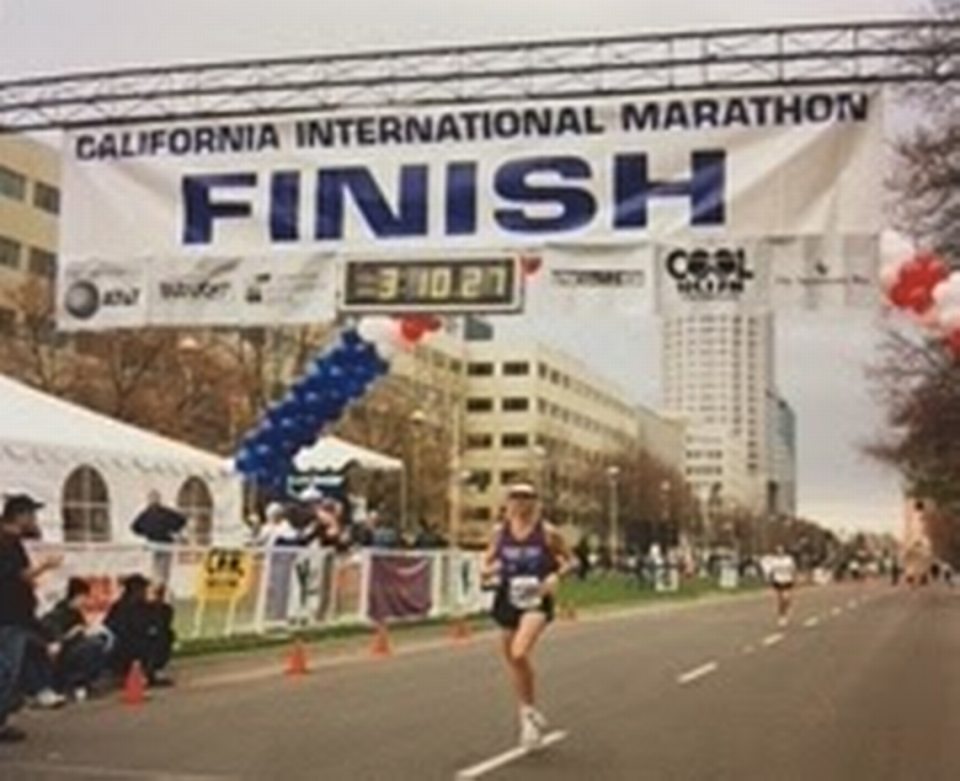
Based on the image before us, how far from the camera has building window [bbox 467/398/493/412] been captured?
117 meters

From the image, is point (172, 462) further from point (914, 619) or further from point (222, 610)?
point (914, 619)

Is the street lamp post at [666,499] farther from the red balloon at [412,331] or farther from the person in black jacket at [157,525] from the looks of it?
the red balloon at [412,331]

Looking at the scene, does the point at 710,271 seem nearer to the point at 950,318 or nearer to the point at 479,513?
Answer: the point at 950,318

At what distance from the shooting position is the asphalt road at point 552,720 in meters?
13.5

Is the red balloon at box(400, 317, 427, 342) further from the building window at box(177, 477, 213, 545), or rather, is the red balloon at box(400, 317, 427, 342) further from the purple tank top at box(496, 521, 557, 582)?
the building window at box(177, 477, 213, 545)

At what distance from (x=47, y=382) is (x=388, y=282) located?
5360 centimetres

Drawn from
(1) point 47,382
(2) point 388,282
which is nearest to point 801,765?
(2) point 388,282

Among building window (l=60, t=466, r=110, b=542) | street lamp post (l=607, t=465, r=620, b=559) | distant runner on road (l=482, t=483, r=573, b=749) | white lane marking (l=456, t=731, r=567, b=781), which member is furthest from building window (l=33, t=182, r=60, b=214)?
white lane marking (l=456, t=731, r=567, b=781)

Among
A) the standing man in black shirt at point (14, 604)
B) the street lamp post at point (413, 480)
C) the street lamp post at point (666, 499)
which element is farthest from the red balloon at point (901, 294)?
the street lamp post at point (666, 499)

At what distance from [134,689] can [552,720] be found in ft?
13.7

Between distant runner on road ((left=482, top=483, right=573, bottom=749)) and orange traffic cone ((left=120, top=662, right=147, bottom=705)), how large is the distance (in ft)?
16.6

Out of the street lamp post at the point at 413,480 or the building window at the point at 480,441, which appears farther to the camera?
the building window at the point at 480,441

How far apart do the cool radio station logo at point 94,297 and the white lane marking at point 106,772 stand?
17.1 feet

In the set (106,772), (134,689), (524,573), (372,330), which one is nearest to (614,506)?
(372,330)
